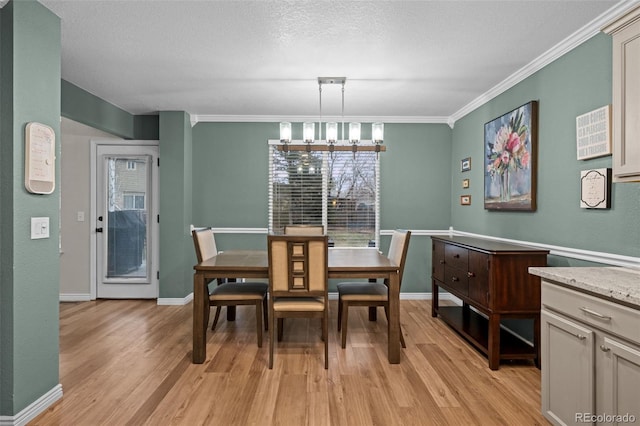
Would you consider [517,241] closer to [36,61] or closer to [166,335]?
[166,335]

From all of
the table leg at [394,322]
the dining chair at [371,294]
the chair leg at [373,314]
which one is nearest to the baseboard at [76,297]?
the dining chair at [371,294]

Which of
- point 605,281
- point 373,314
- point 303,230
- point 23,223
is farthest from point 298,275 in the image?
point 605,281

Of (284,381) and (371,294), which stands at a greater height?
(371,294)

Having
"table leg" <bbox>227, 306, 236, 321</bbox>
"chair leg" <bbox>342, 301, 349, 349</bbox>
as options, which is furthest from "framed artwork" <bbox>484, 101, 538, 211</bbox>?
"table leg" <bbox>227, 306, 236, 321</bbox>

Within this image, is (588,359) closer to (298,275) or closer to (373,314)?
(298,275)

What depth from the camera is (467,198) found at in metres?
4.43

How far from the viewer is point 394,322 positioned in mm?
2877

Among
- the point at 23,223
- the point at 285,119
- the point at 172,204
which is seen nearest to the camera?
the point at 23,223

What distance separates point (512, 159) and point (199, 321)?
10.6 ft

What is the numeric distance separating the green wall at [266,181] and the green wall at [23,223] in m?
2.64

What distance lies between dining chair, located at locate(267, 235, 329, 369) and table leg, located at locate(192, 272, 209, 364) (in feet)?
1.89

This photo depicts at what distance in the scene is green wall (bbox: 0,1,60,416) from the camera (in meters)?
2.01

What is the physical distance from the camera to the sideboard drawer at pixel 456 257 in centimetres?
326

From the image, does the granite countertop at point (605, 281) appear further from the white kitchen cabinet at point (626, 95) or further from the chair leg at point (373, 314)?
the chair leg at point (373, 314)
